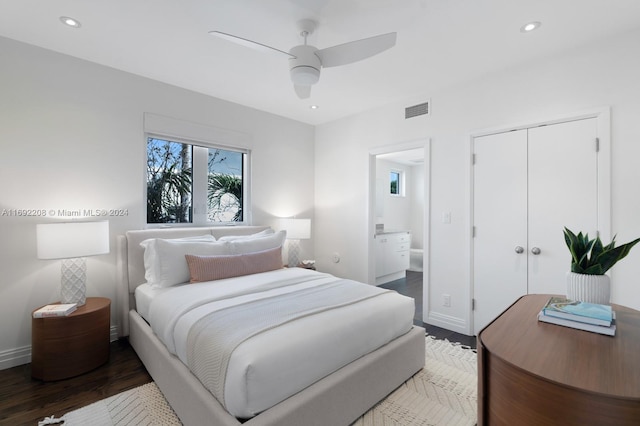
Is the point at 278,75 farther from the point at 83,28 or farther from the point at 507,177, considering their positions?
the point at 507,177

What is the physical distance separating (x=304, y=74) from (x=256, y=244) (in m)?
1.83

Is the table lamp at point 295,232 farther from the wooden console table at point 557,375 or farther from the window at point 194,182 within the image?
the wooden console table at point 557,375

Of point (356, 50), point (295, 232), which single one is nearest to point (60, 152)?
point (295, 232)

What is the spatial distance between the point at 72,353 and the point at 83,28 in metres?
2.52

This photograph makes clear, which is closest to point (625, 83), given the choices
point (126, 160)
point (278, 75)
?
point (278, 75)

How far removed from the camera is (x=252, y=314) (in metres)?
1.83

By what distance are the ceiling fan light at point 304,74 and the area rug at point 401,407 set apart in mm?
2289

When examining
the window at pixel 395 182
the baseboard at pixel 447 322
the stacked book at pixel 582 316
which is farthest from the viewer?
the window at pixel 395 182

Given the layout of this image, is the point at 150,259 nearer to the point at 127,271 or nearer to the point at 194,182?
the point at 127,271

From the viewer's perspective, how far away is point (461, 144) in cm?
318

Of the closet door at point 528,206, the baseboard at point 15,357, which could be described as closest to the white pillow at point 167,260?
the baseboard at point 15,357

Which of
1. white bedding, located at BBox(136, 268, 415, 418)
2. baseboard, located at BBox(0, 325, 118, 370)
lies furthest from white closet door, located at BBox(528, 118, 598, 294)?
baseboard, located at BBox(0, 325, 118, 370)

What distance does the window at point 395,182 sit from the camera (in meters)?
6.65

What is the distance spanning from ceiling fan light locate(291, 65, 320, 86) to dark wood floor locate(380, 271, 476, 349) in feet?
9.05
